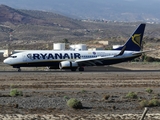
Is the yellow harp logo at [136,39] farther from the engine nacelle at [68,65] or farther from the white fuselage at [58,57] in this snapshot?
the engine nacelle at [68,65]

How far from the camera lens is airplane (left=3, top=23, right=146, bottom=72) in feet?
224

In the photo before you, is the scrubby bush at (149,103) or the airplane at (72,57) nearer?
the scrubby bush at (149,103)

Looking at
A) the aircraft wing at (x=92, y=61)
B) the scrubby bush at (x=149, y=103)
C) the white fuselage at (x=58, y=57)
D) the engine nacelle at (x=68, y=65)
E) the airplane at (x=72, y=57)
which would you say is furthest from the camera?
the aircraft wing at (x=92, y=61)

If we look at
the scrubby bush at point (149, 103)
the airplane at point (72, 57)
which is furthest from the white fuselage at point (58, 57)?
the scrubby bush at point (149, 103)

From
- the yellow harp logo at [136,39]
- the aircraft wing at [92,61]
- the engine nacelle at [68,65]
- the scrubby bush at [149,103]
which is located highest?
the yellow harp logo at [136,39]

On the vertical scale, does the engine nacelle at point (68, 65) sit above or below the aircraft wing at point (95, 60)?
below

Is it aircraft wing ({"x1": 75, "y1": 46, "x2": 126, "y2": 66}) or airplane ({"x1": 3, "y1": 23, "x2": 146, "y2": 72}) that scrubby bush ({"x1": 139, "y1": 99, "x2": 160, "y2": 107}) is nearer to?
airplane ({"x1": 3, "y1": 23, "x2": 146, "y2": 72})

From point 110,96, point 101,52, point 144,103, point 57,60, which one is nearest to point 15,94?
point 110,96

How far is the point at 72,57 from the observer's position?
7094cm

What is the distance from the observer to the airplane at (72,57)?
68312 mm

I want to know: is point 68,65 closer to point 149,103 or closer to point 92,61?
point 92,61

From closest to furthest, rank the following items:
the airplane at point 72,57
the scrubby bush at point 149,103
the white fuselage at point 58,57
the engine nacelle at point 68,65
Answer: the scrubby bush at point 149,103 → the white fuselage at point 58,57 → the airplane at point 72,57 → the engine nacelle at point 68,65

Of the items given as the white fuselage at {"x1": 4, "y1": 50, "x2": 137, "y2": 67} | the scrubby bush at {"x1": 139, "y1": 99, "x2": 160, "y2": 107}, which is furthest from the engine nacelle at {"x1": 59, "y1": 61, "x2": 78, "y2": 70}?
the scrubby bush at {"x1": 139, "y1": 99, "x2": 160, "y2": 107}

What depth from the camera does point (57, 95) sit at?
3694 centimetres
